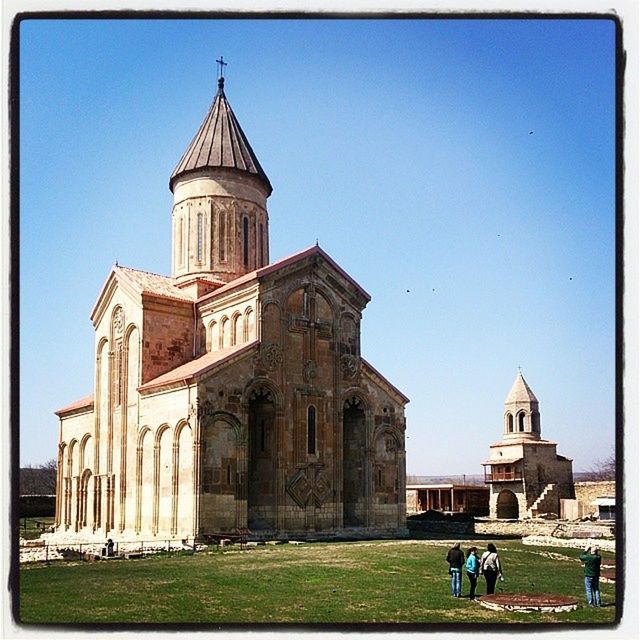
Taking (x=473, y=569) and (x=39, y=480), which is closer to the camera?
(x=473, y=569)

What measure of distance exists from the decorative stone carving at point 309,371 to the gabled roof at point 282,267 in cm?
354

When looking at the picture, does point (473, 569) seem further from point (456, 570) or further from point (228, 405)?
point (228, 405)

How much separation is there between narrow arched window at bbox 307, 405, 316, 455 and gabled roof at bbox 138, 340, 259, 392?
133 inches

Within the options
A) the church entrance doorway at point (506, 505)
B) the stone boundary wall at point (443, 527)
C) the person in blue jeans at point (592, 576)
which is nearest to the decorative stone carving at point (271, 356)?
the stone boundary wall at point (443, 527)

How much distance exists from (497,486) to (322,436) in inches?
954

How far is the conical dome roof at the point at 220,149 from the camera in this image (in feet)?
121

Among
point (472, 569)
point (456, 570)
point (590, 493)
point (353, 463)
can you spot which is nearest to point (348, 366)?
point (353, 463)

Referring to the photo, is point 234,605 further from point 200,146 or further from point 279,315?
point 200,146

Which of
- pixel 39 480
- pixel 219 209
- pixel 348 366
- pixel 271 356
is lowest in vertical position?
pixel 39 480

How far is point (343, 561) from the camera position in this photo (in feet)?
71.4

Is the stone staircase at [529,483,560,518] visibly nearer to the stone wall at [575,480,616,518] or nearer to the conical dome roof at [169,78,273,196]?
the stone wall at [575,480,616,518]

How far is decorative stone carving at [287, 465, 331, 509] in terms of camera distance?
29.8 meters

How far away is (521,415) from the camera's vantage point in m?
53.9

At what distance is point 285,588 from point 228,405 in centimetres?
1149
